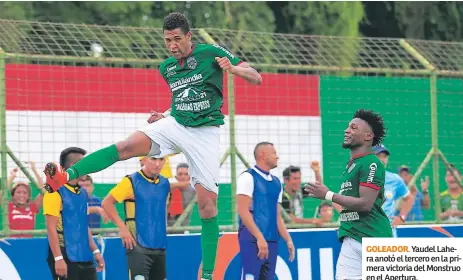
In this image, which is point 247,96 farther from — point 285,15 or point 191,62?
point 285,15

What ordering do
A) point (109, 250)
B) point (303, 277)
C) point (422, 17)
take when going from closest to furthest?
1. point (109, 250)
2. point (303, 277)
3. point (422, 17)

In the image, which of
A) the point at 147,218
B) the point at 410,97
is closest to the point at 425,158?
the point at 410,97

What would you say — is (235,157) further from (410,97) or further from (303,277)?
(410,97)

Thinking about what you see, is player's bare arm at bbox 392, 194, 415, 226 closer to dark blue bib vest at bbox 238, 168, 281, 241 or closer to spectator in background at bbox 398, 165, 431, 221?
spectator in background at bbox 398, 165, 431, 221

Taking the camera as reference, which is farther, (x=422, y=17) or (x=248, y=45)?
(x=422, y=17)

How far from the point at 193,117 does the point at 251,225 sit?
301 centimetres

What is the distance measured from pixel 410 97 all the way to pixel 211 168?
19.0 feet

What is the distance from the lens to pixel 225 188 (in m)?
13.6

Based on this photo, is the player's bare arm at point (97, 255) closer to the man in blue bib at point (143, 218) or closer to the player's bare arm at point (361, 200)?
the man in blue bib at point (143, 218)

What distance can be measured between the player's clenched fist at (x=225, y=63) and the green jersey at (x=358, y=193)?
1410 mm

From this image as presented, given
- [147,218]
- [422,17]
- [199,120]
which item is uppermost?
[422,17]

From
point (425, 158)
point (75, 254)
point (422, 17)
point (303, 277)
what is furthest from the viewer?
point (422, 17)

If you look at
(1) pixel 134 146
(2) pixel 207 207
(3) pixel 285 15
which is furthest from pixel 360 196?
(3) pixel 285 15

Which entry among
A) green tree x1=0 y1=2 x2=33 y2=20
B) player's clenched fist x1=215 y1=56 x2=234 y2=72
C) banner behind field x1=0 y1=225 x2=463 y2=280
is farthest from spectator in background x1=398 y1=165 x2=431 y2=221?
green tree x1=0 y1=2 x2=33 y2=20
